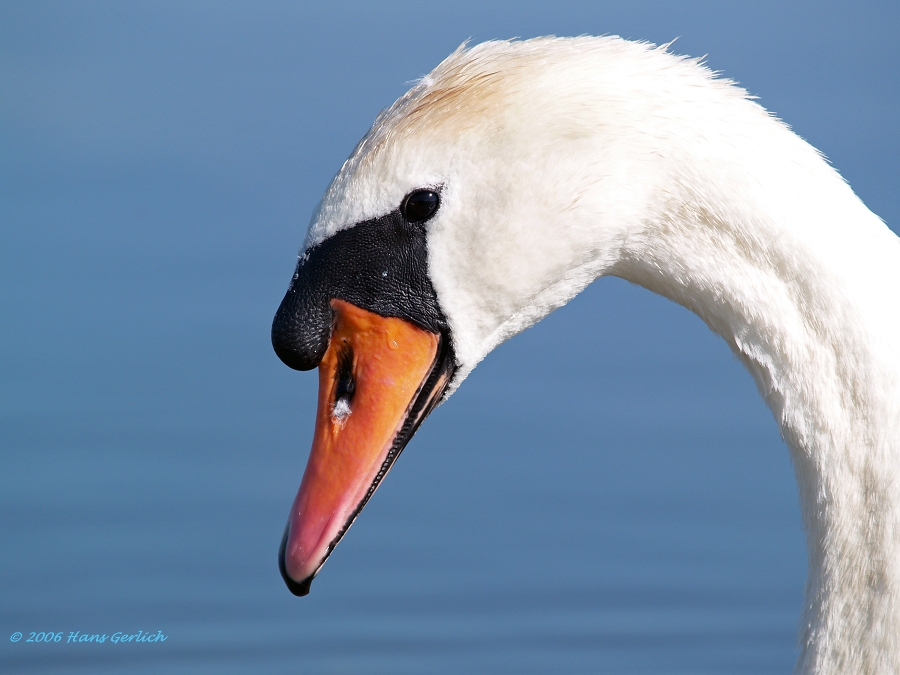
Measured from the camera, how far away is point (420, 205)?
3.07 meters

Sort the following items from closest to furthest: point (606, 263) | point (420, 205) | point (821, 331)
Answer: point (821, 331)
point (420, 205)
point (606, 263)

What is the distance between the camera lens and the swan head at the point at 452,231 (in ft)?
9.78

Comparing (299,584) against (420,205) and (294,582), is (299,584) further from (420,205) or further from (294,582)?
(420,205)

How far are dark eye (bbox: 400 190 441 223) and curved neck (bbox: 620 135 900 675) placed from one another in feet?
1.62

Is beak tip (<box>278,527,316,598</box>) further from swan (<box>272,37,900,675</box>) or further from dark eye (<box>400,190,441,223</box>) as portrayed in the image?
dark eye (<box>400,190,441,223</box>)

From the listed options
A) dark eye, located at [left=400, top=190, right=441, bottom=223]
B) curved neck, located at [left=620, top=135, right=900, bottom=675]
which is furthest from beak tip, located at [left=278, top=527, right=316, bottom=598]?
curved neck, located at [left=620, top=135, right=900, bottom=675]

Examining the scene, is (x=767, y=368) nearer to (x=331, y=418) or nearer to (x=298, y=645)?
(x=331, y=418)

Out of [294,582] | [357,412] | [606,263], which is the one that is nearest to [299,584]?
[294,582]

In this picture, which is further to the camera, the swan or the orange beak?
the orange beak

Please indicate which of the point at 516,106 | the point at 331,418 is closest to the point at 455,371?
the point at 331,418

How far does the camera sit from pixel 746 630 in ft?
20.9

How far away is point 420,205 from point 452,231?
107 mm

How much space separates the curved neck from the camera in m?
2.88

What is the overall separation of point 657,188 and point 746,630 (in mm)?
3953
